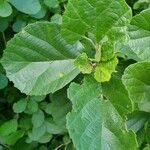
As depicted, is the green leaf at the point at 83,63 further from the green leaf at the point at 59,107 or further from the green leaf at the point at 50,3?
the green leaf at the point at 50,3

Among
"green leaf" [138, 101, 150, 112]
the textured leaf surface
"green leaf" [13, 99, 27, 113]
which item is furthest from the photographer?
"green leaf" [13, 99, 27, 113]

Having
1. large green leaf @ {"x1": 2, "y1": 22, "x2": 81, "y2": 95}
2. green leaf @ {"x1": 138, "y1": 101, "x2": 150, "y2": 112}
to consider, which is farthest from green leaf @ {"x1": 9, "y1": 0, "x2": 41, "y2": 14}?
green leaf @ {"x1": 138, "y1": 101, "x2": 150, "y2": 112}

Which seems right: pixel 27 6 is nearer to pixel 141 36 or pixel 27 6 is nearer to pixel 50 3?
pixel 50 3

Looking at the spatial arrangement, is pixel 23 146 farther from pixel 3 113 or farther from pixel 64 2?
pixel 64 2

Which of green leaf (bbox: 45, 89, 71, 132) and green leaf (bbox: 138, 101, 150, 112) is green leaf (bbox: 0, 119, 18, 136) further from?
green leaf (bbox: 138, 101, 150, 112)

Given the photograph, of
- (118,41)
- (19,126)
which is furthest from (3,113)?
(118,41)
